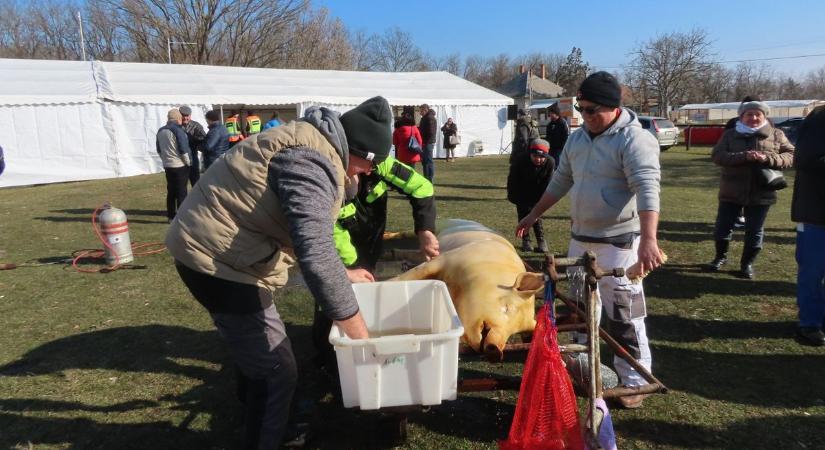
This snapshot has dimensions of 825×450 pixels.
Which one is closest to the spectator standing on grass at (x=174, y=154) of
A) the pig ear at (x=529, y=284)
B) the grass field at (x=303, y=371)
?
the grass field at (x=303, y=371)

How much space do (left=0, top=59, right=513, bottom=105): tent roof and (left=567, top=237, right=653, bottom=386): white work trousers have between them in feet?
56.3

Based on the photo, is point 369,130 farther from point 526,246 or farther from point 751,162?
point 526,246

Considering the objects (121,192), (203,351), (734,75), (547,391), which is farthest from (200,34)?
(734,75)

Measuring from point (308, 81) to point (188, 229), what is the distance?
20303 mm

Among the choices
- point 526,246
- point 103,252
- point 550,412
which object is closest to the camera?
point 550,412

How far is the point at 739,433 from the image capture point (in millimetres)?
3061

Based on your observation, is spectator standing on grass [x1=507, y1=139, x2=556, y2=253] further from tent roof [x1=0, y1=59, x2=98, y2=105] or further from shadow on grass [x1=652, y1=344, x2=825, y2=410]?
tent roof [x1=0, y1=59, x2=98, y2=105]

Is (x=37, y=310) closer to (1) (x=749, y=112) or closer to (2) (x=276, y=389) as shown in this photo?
(2) (x=276, y=389)

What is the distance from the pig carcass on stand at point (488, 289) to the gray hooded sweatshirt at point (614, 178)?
1.65 ft

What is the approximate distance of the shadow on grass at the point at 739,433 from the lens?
116 inches

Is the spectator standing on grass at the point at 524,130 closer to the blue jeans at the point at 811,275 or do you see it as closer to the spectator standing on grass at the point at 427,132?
the spectator standing on grass at the point at 427,132

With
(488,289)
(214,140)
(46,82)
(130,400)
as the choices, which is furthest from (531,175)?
(46,82)

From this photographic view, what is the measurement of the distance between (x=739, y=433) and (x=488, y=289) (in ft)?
5.31

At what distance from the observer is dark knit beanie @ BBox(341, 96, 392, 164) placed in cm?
228
